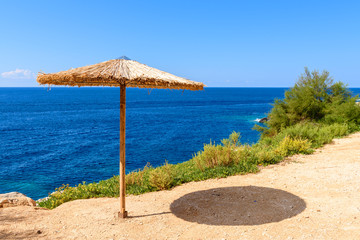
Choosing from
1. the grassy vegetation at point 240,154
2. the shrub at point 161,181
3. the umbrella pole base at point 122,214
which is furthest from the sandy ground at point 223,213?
the grassy vegetation at point 240,154

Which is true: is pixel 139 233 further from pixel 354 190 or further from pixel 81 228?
pixel 354 190

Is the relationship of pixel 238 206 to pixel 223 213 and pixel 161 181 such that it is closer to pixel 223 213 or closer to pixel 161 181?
pixel 223 213

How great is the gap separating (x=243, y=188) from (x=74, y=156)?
20977 mm

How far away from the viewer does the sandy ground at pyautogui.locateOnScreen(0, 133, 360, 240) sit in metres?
4.51

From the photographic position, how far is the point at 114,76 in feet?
14.1

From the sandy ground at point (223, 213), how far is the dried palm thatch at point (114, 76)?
2613 mm

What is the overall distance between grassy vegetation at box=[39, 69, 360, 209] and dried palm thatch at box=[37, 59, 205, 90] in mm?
3297

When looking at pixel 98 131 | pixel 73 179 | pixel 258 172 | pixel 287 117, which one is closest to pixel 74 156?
Result: pixel 73 179

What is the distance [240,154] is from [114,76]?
5.98 metres

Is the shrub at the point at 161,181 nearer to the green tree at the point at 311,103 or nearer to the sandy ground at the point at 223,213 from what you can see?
the sandy ground at the point at 223,213

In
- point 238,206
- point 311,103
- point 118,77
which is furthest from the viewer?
point 311,103

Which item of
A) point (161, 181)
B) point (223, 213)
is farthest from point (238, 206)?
point (161, 181)

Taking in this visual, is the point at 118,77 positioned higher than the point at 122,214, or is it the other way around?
the point at 118,77

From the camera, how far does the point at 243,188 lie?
6.72 metres
